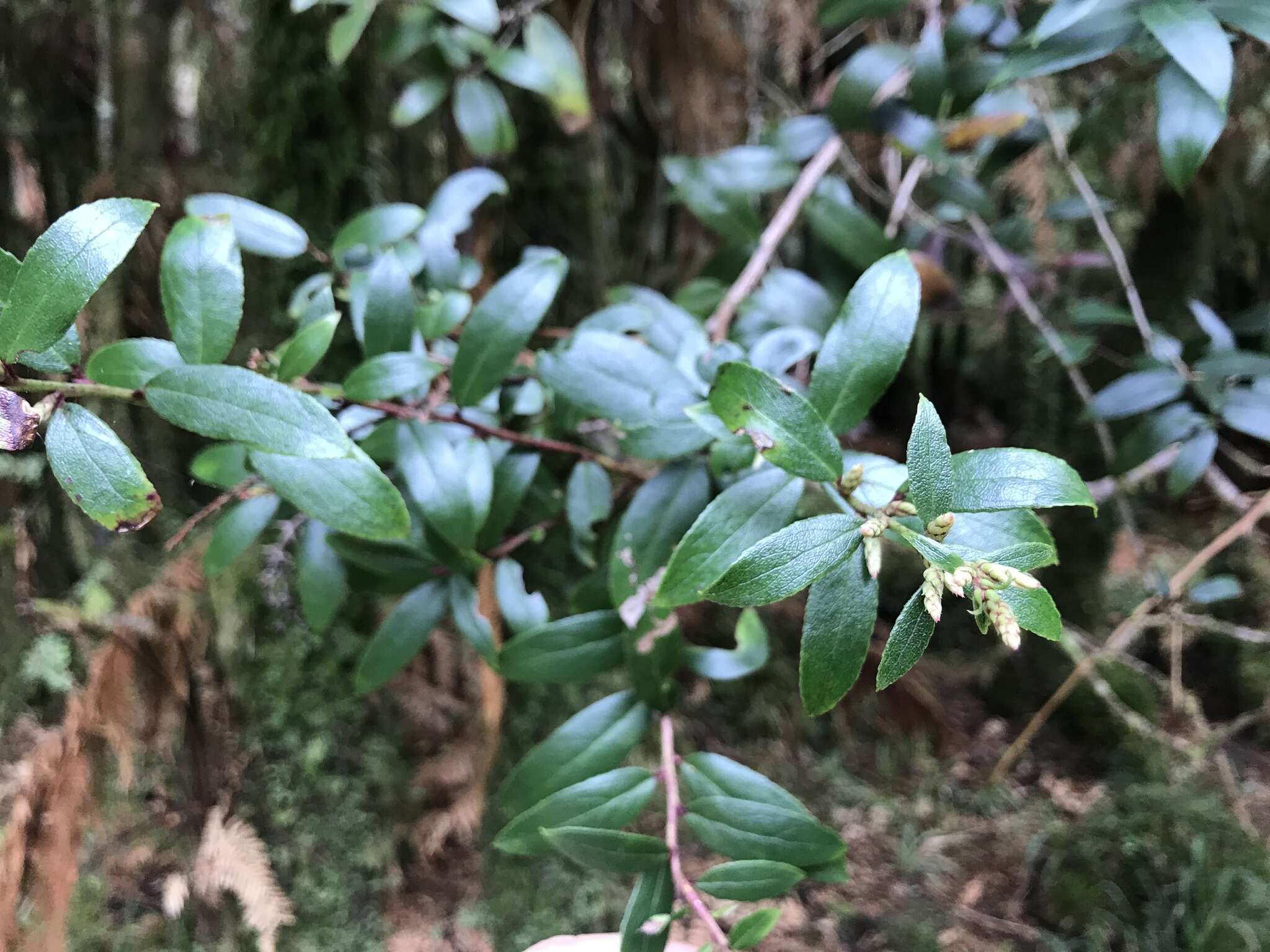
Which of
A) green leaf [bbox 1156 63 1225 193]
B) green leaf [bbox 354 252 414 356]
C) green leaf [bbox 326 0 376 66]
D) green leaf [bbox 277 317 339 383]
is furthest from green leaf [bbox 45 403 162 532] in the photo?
green leaf [bbox 1156 63 1225 193]

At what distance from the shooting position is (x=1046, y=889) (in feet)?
3.90

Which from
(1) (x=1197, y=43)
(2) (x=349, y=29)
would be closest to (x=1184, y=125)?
(1) (x=1197, y=43)

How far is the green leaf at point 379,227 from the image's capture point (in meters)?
0.79

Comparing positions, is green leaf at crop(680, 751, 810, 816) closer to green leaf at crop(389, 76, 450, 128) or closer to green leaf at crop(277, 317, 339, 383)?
green leaf at crop(277, 317, 339, 383)

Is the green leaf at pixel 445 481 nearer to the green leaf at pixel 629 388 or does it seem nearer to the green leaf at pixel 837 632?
the green leaf at pixel 629 388

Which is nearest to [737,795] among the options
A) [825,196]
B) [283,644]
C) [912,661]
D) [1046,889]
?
[912,661]

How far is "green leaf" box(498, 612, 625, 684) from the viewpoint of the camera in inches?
25.5

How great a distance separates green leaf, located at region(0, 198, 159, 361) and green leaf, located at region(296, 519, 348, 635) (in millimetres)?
361

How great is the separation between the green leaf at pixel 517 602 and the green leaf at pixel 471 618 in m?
0.03

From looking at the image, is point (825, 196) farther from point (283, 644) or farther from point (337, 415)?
point (283, 644)

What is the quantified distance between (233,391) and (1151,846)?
1.51m

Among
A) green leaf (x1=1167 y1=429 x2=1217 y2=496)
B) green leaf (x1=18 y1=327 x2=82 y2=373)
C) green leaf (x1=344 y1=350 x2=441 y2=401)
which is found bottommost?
green leaf (x1=1167 y1=429 x2=1217 y2=496)

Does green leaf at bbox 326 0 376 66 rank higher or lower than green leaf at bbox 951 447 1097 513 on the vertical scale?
higher

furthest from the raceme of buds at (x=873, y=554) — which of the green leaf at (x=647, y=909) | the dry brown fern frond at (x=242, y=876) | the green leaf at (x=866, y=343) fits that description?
the dry brown fern frond at (x=242, y=876)
